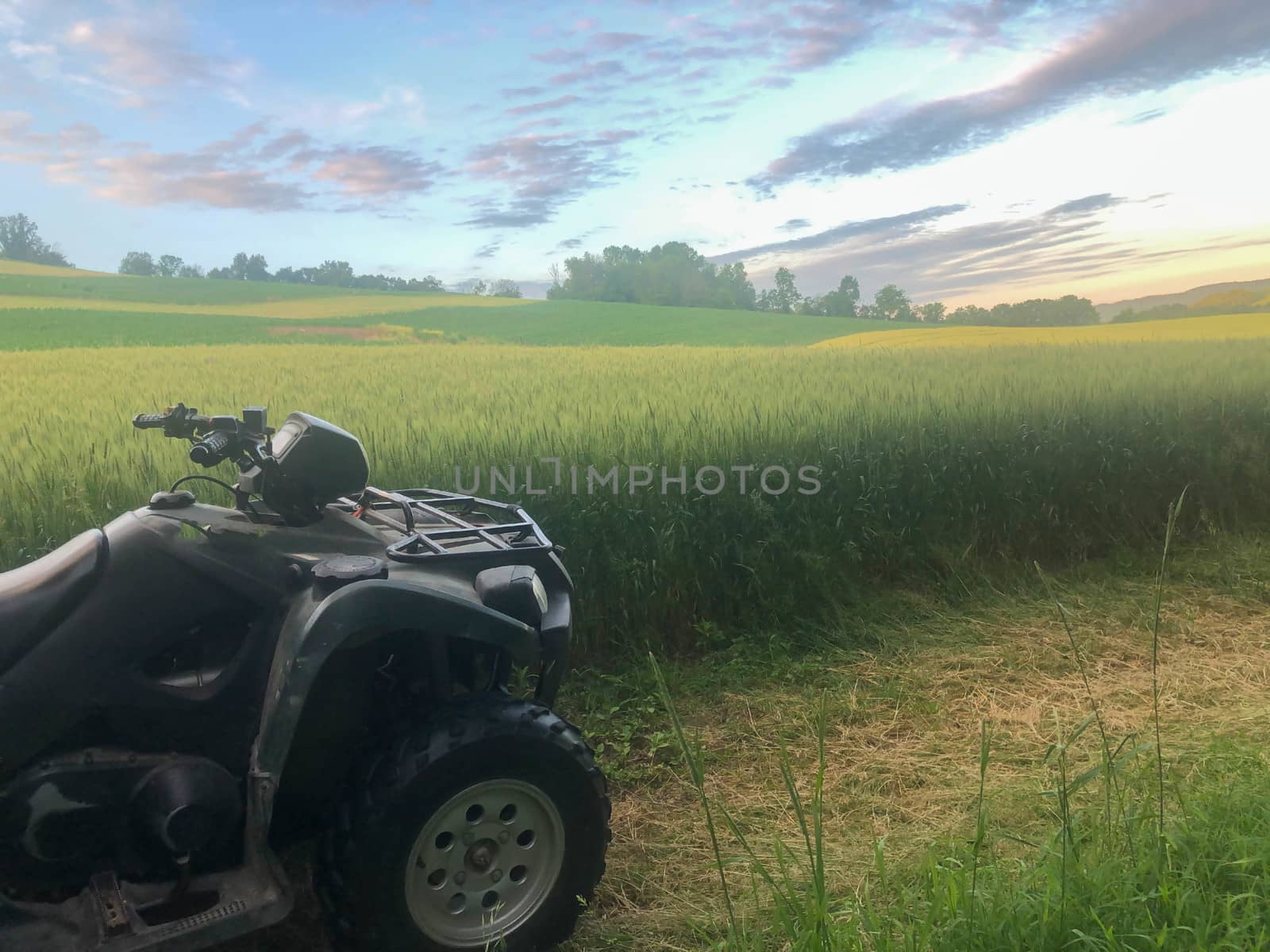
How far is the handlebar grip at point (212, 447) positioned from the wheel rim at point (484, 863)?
0.99m

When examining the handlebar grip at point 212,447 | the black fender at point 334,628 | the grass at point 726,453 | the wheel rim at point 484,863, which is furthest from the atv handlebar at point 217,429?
the grass at point 726,453

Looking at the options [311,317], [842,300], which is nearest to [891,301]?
[842,300]

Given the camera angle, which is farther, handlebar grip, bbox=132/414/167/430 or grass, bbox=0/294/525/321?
grass, bbox=0/294/525/321

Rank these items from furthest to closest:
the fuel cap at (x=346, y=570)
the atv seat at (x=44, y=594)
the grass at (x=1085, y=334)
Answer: the grass at (x=1085, y=334) < the fuel cap at (x=346, y=570) < the atv seat at (x=44, y=594)

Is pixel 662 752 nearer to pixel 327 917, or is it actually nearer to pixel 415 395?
pixel 327 917

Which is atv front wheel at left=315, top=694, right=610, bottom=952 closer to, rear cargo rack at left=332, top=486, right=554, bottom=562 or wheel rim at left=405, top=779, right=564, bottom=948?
wheel rim at left=405, top=779, right=564, bottom=948

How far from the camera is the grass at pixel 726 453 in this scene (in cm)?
383

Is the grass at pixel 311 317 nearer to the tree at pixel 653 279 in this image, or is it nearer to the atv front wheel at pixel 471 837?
the tree at pixel 653 279

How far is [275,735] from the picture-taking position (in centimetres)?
172

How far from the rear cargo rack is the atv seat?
1.96ft

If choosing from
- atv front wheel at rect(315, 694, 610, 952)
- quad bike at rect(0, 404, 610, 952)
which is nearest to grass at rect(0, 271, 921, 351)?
quad bike at rect(0, 404, 610, 952)

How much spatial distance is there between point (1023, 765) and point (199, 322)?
1128 centimetres

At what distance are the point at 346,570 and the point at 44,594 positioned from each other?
618 mm

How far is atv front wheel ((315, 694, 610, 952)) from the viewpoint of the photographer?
1738 mm
